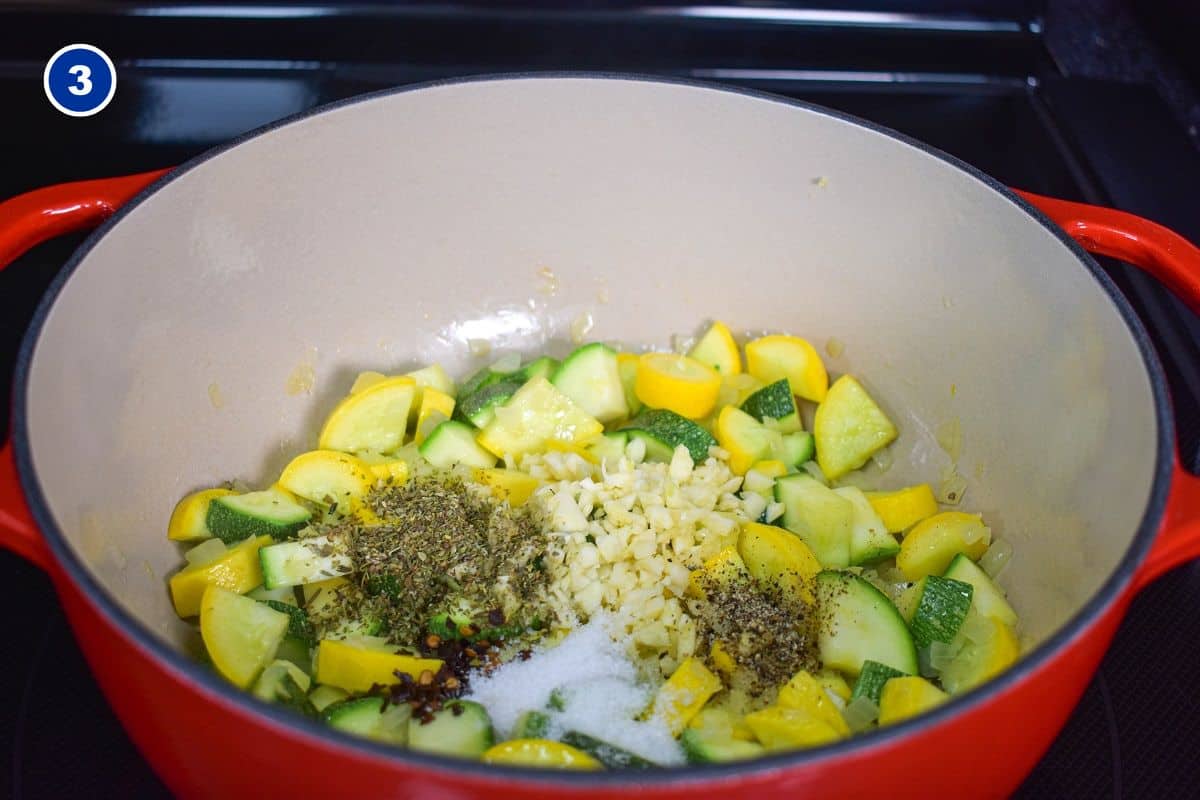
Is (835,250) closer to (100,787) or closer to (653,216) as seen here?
(653,216)

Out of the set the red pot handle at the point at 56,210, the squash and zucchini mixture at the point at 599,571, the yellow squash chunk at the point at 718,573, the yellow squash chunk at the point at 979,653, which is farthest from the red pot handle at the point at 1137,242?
the red pot handle at the point at 56,210

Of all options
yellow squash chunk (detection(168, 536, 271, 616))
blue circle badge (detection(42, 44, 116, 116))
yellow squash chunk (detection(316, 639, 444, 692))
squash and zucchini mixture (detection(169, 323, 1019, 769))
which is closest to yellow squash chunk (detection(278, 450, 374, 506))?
squash and zucchini mixture (detection(169, 323, 1019, 769))

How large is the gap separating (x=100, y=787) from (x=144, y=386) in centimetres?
38

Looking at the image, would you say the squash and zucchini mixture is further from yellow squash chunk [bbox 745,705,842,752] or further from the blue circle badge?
the blue circle badge

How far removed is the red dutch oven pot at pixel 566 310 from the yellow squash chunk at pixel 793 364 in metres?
0.04

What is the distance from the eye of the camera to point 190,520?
1.19 metres

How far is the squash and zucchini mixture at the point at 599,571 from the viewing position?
100cm

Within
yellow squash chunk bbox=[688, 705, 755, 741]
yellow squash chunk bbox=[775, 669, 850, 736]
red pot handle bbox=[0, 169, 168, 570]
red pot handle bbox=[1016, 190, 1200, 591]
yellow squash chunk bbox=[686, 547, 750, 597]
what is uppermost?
red pot handle bbox=[1016, 190, 1200, 591]

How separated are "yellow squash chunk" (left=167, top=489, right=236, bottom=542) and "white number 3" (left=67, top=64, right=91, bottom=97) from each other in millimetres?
770

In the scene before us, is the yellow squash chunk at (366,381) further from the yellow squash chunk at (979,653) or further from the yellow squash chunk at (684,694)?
the yellow squash chunk at (979,653)

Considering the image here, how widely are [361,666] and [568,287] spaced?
23.8 inches

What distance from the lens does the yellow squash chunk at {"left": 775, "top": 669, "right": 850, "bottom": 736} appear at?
98cm

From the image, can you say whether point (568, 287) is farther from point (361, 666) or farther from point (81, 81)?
point (81, 81)

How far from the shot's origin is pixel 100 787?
1.04 metres
